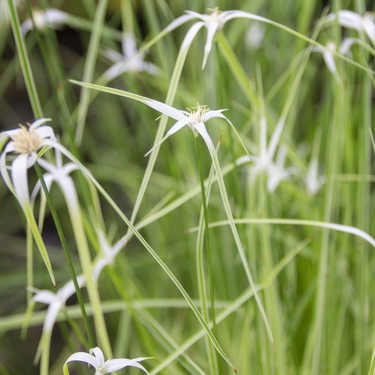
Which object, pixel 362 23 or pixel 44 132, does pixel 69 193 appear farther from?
pixel 362 23

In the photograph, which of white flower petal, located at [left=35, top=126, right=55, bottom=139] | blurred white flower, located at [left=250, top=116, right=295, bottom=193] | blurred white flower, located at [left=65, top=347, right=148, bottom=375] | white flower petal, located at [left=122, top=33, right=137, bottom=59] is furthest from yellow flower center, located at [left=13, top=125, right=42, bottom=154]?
white flower petal, located at [left=122, top=33, right=137, bottom=59]

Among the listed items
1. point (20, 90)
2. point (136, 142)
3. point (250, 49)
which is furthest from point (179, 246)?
point (20, 90)

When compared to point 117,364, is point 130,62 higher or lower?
higher

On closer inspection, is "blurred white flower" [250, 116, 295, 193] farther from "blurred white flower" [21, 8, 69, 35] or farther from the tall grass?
"blurred white flower" [21, 8, 69, 35]

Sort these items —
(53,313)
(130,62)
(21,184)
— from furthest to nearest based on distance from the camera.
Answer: (130,62)
(53,313)
(21,184)

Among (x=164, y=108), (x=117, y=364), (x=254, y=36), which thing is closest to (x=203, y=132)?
(x=164, y=108)

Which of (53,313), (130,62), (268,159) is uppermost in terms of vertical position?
(130,62)

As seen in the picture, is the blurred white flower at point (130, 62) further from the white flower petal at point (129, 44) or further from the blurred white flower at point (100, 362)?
the blurred white flower at point (100, 362)
